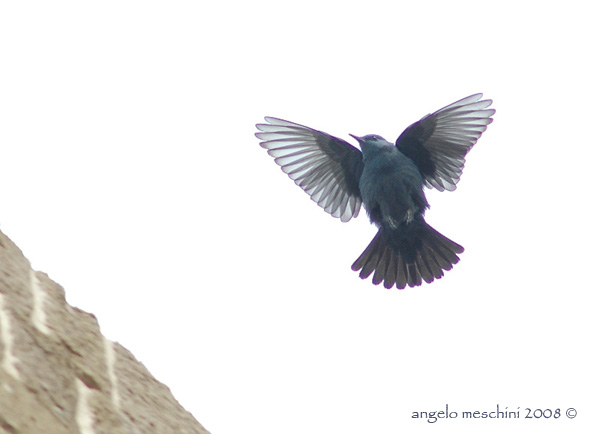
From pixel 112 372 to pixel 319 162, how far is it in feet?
17.4

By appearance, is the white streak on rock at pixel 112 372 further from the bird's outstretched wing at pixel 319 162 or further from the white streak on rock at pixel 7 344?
the bird's outstretched wing at pixel 319 162

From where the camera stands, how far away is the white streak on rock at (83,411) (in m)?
3.92

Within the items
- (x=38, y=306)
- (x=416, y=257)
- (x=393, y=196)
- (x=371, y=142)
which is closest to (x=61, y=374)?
(x=38, y=306)

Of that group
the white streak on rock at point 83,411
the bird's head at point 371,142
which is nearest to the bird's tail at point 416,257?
the bird's head at point 371,142

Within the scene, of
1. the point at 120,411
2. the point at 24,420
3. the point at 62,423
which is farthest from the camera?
the point at 120,411

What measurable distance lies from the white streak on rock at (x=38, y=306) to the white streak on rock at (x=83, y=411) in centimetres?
30

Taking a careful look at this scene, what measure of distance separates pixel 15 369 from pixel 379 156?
5581 millimetres

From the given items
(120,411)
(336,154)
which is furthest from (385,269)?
(120,411)

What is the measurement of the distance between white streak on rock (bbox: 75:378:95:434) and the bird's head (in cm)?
518

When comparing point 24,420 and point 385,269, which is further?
point 385,269

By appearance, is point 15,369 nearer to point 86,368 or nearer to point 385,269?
point 86,368

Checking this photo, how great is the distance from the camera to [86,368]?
14.3 ft

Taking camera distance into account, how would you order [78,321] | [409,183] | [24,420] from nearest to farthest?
[24,420]
[78,321]
[409,183]

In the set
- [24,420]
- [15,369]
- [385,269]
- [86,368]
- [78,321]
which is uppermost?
[385,269]
